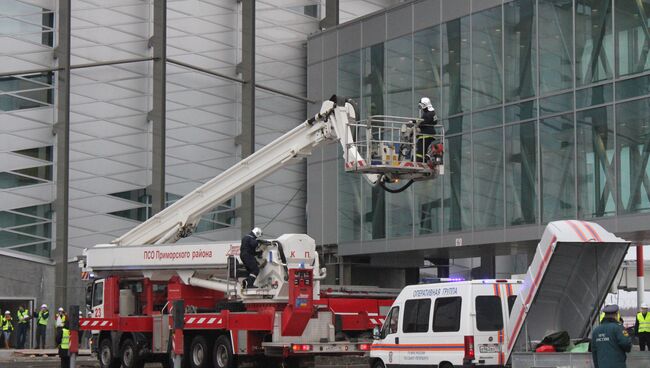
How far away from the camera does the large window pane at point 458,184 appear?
3556 cm

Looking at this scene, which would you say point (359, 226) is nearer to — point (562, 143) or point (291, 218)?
point (291, 218)

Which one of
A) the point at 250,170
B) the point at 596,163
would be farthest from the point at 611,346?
the point at 596,163

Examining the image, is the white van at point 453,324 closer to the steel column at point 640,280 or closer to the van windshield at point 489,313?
the van windshield at point 489,313

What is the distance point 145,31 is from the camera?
139ft

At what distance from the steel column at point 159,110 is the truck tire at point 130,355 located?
11.9 meters

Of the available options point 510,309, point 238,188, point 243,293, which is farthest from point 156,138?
point 510,309

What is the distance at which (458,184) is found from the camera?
36.0 m

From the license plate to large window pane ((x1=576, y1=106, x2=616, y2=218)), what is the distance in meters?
12.1

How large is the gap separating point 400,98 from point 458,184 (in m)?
4.52

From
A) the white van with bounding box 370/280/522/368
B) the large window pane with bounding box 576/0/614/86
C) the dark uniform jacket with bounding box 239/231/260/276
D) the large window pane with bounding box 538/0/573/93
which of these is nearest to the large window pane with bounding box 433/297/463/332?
the white van with bounding box 370/280/522/368

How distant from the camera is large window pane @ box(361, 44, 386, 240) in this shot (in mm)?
39969

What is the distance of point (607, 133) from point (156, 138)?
Answer: 56.5 ft

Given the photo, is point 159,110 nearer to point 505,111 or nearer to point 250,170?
point 505,111

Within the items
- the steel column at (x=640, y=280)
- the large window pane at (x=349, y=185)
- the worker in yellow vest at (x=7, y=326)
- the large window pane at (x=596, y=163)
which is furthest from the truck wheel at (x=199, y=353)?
the large window pane at (x=349, y=185)
